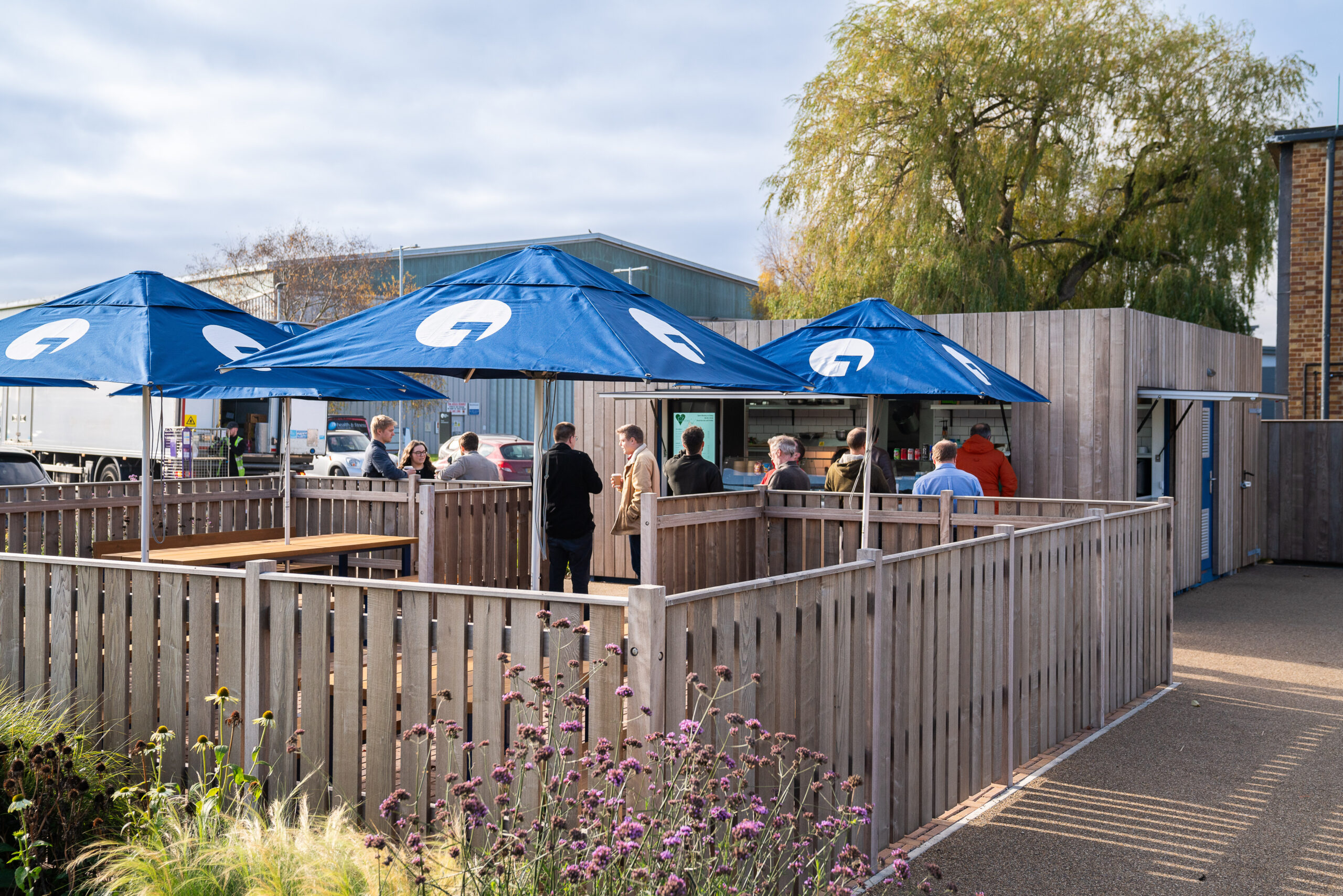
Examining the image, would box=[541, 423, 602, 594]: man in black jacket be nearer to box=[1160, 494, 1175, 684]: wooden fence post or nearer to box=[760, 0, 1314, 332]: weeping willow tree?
box=[1160, 494, 1175, 684]: wooden fence post

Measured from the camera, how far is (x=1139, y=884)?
185 inches

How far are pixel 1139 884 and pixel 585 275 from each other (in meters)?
3.80

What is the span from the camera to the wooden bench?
8680mm

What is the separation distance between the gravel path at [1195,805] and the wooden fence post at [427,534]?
15.3ft

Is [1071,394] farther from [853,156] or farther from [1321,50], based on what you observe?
[1321,50]

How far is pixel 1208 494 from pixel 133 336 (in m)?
12.2

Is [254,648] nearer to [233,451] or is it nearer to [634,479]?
[634,479]

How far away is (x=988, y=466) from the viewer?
37.3ft

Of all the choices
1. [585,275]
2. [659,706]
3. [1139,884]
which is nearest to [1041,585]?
[1139,884]

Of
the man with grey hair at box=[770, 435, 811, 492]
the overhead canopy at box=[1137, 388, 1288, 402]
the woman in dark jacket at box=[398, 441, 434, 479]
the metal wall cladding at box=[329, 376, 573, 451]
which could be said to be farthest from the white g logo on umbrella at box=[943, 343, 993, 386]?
the metal wall cladding at box=[329, 376, 573, 451]

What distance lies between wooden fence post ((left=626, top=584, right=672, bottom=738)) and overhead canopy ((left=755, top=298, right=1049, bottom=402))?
442cm

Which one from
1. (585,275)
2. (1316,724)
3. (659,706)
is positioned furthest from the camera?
(1316,724)

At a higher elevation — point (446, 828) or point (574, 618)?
point (574, 618)

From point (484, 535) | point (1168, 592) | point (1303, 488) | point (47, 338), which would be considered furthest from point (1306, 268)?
point (47, 338)
